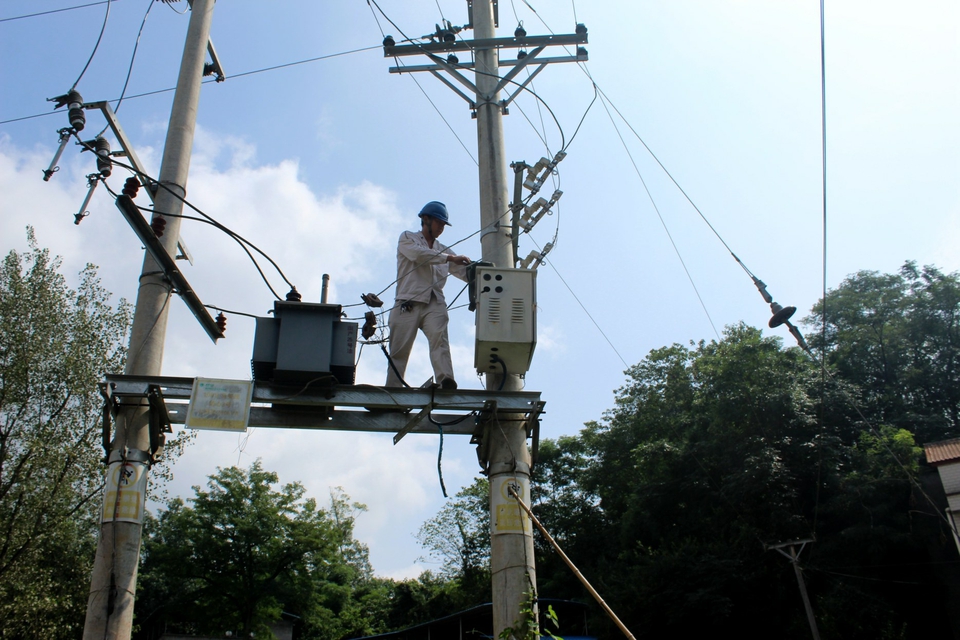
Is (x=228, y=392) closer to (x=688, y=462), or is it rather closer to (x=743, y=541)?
(x=743, y=541)

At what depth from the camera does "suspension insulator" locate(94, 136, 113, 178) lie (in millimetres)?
5758

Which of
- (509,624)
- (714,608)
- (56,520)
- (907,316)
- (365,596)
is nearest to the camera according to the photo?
(509,624)

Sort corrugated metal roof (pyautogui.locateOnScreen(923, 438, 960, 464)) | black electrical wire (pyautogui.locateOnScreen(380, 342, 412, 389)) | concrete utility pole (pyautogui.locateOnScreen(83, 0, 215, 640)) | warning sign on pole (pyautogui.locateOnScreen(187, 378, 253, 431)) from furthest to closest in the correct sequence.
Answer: corrugated metal roof (pyautogui.locateOnScreen(923, 438, 960, 464)), black electrical wire (pyautogui.locateOnScreen(380, 342, 412, 389)), warning sign on pole (pyautogui.locateOnScreen(187, 378, 253, 431)), concrete utility pole (pyautogui.locateOnScreen(83, 0, 215, 640))

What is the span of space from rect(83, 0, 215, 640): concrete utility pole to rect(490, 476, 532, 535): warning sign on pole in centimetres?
247

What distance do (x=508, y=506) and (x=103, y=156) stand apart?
4.09 metres

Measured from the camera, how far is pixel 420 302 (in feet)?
21.8

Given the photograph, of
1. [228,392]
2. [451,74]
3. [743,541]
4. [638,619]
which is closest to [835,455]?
[743,541]

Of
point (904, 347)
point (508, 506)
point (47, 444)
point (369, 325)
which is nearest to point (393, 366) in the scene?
point (369, 325)

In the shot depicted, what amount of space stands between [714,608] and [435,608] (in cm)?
2355

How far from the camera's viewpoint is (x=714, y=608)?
25.5 m

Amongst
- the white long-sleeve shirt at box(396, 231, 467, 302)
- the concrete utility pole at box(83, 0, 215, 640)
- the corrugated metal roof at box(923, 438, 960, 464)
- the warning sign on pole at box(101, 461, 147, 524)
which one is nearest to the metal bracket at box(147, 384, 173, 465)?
the concrete utility pole at box(83, 0, 215, 640)

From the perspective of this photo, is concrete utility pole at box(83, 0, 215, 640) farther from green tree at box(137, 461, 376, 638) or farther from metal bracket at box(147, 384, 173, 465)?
green tree at box(137, 461, 376, 638)

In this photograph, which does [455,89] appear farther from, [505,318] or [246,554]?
[246,554]

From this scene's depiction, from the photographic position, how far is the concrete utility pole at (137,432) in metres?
4.85
